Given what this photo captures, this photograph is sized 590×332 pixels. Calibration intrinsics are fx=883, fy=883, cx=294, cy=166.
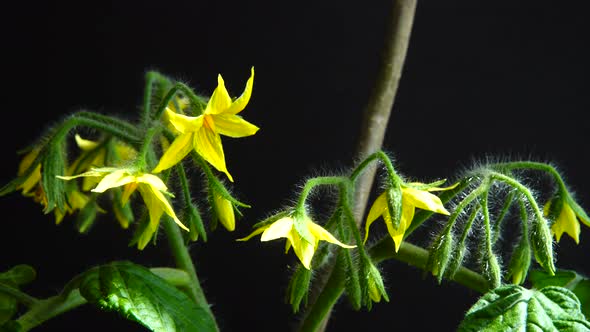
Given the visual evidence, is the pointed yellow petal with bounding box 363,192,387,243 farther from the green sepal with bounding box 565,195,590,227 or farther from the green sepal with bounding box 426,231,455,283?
the green sepal with bounding box 565,195,590,227

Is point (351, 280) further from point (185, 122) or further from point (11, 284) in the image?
point (11, 284)

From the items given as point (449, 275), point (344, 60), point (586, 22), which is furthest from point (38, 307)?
point (586, 22)

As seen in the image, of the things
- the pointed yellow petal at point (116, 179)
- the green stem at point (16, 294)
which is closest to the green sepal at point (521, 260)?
the pointed yellow petal at point (116, 179)

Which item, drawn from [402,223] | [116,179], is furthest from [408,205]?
[116,179]

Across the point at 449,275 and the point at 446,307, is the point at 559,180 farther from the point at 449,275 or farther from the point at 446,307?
the point at 446,307

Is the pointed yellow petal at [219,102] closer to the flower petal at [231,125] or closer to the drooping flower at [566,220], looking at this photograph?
the flower petal at [231,125]
